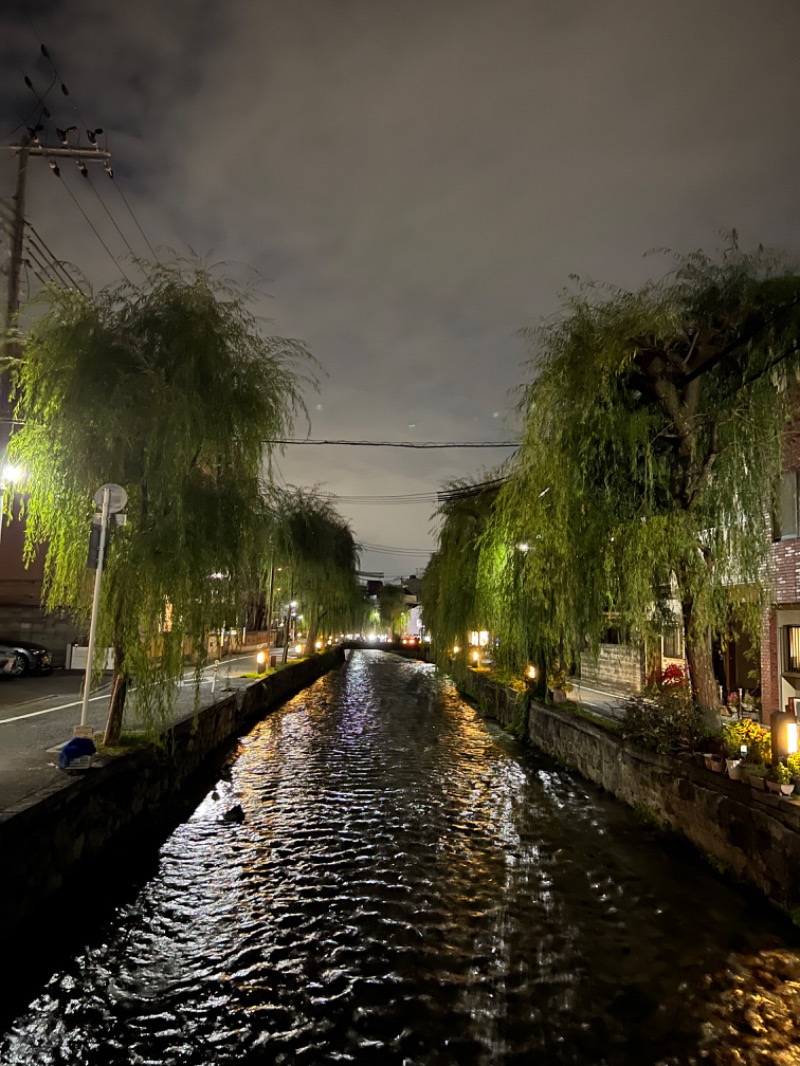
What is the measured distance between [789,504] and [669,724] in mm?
6263

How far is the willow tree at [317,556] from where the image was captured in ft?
104

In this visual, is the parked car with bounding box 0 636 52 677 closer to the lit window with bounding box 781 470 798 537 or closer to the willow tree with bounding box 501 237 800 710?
the willow tree with bounding box 501 237 800 710

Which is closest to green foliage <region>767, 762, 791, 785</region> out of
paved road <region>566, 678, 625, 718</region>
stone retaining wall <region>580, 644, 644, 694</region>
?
paved road <region>566, 678, 625, 718</region>

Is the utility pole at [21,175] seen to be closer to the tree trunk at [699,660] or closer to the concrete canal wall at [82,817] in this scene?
the concrete canal wall at [82,817]

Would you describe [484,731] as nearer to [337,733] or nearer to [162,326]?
[337,733]

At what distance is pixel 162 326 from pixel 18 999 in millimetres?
8666

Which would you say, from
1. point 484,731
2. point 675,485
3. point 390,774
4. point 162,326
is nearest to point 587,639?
point 675,485

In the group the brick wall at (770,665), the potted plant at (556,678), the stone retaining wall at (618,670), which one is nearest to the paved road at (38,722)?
the potted plant at (556,678)

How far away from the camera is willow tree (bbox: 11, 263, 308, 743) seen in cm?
994

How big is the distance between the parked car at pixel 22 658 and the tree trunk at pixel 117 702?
13.5 meters

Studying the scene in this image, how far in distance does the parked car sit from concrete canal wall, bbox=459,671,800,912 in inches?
665

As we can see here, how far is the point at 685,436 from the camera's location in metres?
11.2

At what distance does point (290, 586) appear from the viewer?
32.2 metres

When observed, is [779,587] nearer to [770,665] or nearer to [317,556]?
[770,665]
